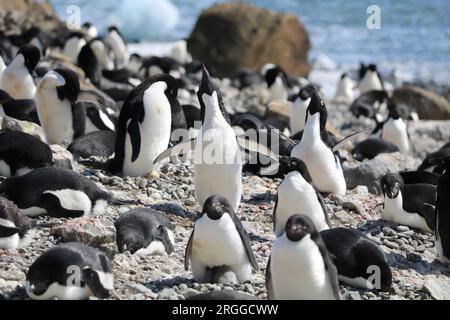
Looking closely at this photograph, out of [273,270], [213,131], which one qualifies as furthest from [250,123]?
[273,270]

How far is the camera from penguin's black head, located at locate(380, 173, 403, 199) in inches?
309

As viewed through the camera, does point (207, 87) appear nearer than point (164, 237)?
No

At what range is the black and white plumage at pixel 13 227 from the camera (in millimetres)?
6180

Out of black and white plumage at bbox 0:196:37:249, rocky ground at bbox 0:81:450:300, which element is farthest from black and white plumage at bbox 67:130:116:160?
black and white plumage at bbox 0:196:37:249

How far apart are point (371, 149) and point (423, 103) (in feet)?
25.3

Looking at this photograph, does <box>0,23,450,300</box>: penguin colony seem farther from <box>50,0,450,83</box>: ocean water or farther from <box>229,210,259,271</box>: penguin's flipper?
<box>50,0,450,83</box>: ocean water

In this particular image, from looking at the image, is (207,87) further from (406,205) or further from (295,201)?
(406,205)

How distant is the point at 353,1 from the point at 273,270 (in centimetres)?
4284

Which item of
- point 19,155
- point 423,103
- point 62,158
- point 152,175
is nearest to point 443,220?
point 152,175

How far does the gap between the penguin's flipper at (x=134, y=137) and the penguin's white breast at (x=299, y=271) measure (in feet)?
10.7

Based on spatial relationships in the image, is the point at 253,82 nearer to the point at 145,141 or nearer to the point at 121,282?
the point at 145,141

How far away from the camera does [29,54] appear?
11.1 m

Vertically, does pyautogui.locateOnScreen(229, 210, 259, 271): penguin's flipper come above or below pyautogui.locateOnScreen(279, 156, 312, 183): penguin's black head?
Result: below

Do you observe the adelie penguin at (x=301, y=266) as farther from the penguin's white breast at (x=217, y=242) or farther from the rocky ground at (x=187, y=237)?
the penguin's white breast at (x=217, y=242)
